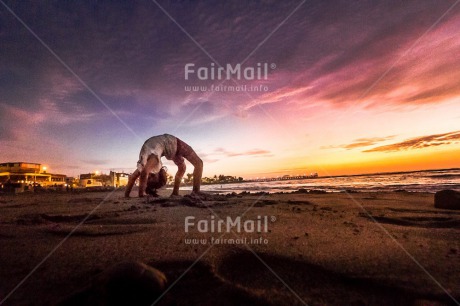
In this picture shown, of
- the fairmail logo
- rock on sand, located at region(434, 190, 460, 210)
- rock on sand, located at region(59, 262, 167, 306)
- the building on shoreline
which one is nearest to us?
rock on sand, located at region(59, 262, 167, 306)

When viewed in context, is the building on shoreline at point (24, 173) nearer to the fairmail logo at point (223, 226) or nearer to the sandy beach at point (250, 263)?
the fairmail logo at point (223, 226)

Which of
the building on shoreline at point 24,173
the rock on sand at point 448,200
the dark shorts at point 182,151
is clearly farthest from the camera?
the building on shoreline at point 24,173

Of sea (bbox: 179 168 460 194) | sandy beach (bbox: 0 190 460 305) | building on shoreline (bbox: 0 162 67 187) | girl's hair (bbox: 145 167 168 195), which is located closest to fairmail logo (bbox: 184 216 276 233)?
sandy beach (bbox: 0 190 460 305)

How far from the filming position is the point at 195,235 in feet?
8.51

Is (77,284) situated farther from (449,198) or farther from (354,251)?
(449,198)

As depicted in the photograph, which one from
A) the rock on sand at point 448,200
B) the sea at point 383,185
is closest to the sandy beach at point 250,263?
the rock on sand at point 448,200

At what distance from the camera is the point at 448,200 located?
4.71 metres

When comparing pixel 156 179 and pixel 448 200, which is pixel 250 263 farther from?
pixel 156 179

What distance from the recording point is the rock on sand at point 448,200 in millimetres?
4586

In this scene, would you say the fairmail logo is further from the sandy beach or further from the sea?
the sea

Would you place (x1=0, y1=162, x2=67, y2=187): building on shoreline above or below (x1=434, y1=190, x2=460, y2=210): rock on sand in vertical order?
above

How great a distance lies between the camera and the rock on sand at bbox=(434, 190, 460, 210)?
459cm

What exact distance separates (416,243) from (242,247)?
1.65 metres

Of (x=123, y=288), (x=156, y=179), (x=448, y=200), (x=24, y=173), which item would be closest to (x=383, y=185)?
(x=448, y=200)
